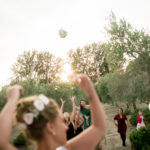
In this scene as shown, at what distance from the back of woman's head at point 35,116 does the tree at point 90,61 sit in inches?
1607

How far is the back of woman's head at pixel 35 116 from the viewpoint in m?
1.11

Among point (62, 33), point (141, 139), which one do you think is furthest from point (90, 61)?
point (141, 139)

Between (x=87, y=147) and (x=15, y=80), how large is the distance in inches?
1253

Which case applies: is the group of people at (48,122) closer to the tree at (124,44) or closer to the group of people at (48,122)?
the group of people at (48,122)

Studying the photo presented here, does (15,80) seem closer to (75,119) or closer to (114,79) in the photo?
(114,79)

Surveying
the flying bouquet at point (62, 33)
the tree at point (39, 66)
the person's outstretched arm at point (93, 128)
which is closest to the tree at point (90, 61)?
the tree at point (39, 66)

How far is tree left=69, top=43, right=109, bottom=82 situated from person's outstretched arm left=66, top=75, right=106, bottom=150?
134ft

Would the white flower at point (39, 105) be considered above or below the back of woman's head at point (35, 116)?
above

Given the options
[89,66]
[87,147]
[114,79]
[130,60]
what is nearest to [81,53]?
Answer: [89,66]

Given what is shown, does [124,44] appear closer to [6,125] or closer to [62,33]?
[62,33]

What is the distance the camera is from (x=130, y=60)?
1442 cm

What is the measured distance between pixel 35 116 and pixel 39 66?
3601 centimetres

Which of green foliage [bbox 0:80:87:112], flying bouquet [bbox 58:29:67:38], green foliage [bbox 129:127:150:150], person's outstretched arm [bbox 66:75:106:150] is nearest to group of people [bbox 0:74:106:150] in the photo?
person's outstretched arm [bbox 66:75:106:150]

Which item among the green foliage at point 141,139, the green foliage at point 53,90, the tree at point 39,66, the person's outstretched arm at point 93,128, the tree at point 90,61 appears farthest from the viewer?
the tree at point 90,61
